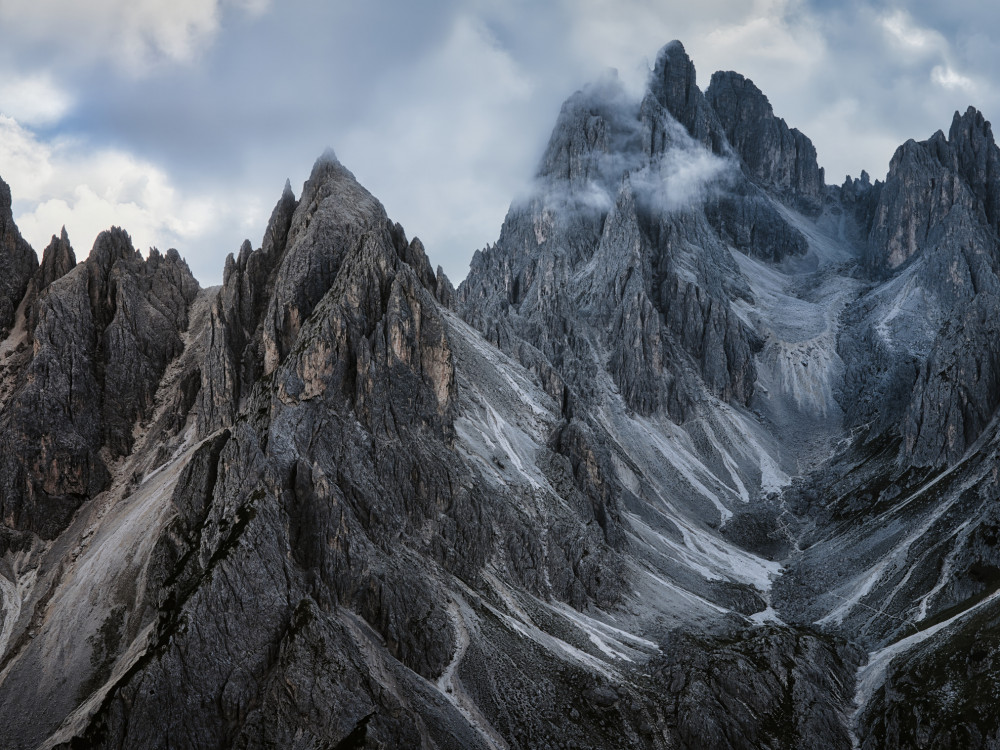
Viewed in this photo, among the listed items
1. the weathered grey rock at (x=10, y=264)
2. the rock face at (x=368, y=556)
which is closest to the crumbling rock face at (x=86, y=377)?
the rock face at (x=368, y=556)

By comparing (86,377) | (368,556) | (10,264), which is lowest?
(368,556)

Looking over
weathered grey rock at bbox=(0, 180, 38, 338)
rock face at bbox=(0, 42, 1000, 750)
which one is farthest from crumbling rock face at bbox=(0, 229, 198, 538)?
weathered grey rock at bbox=(0, 180, 38, 338)

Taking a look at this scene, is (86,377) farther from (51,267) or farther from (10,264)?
(10,264)

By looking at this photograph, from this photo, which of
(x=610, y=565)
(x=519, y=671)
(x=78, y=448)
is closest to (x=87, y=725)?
(x=519, y=671)

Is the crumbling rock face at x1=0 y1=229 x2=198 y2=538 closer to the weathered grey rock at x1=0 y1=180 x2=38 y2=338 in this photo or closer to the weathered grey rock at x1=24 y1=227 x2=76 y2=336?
the weathered grey rock at x1=24 y1=227 x2=76 y2=336

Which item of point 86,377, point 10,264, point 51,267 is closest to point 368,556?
point 86,377

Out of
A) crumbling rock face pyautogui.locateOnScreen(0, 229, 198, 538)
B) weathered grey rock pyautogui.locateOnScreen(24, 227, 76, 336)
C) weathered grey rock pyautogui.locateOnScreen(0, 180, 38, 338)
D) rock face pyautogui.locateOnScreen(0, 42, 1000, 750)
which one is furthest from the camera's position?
weathered grey rock pyautogui.locateOnScreen(24, 227, 76, 336)

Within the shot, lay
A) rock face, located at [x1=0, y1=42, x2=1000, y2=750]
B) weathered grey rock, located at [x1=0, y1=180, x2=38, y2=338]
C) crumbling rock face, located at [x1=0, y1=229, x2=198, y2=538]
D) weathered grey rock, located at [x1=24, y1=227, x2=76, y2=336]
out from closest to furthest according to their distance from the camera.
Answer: rock face, located at [x1=0, y1=42, x2=1000, y2=750] < crumbling rock face, located at [x1=0, y1=229, x2=198, y2=538] < weathered grey rock, located at [x1=0, y1=180, x2=38, y2=338] < weathered grey rock, located at [x1=24, y1=227, x2=76, y2=336]

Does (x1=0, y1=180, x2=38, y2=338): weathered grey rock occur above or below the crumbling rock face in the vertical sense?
above

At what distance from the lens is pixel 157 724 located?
65.2 metres

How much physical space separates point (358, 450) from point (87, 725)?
38205mm

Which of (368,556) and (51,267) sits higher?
(51,267)

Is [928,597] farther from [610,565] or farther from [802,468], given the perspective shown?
[802,468]

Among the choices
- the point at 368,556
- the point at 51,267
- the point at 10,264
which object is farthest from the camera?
the point at 51,267
